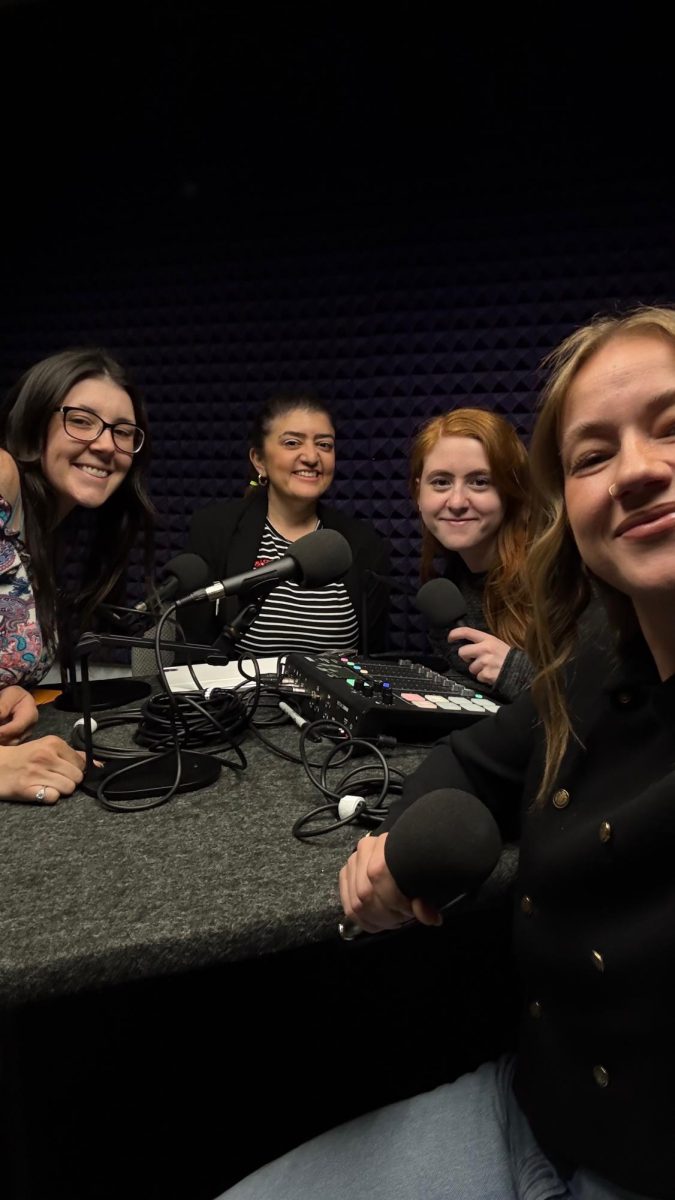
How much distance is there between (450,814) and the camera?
2.51 feet

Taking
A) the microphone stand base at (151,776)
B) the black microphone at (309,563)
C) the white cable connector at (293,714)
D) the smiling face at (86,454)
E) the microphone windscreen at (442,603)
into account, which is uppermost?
the smiling face at (86,454)

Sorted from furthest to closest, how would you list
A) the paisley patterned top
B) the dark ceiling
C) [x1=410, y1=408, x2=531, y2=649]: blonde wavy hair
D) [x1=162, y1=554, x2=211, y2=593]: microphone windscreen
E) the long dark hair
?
the dark ceiling, [x1=410, y1=408, x2=531, y2=649]: blonde wavy hair, the long dark hair, the paisley patterned top, [x1=162, y1=554, x2=211, y2=593]: microphone windscreen

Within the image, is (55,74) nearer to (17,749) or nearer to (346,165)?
(346,165)

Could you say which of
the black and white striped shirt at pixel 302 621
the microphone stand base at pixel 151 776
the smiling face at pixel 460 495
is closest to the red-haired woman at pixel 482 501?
the smiling face at pixel 460 495

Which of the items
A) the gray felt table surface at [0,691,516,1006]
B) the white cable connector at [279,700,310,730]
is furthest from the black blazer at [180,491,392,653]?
the gray felt table surface at [0,691,516,1006]

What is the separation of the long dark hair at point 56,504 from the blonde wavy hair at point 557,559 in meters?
1.07

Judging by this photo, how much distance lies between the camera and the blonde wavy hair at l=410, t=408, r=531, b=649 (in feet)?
6.46

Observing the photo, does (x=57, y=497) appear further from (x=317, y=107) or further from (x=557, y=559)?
(x=317, y=107)

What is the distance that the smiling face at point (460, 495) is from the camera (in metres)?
1.99

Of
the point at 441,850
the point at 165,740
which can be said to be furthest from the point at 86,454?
the point at 441,850

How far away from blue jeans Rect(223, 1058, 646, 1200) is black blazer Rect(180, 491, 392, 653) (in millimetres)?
1701

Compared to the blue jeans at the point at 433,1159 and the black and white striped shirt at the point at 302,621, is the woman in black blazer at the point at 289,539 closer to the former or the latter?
the black and white striped shirt at the point at 302,621

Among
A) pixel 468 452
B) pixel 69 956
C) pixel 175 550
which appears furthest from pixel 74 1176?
pixel 175 550

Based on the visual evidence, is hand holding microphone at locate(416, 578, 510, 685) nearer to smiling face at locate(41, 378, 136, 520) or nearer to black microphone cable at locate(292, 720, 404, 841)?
black microphone cable at locate(292, 720, 404, 841)
